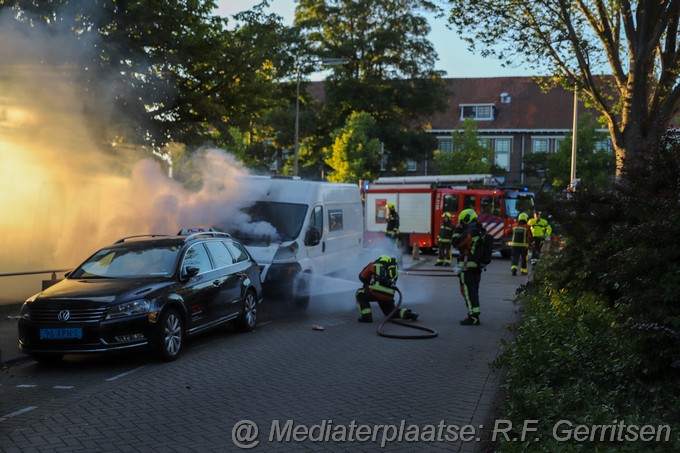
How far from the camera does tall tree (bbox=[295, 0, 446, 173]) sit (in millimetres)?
47469

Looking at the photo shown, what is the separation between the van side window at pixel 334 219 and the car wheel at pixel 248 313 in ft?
10.5

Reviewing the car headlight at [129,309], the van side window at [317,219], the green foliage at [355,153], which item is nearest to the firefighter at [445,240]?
the van side window at [317,219]

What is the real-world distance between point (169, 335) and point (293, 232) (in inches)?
169

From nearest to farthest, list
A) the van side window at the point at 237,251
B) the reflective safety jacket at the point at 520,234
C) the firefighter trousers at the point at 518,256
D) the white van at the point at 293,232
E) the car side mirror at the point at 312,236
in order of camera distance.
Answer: the van side window at the point at 237,251 → the white van at the point at 293,232 → the car side mirror at the point at 312,236 → the reflective safety jacket at the point at 520,234 → the firefighter trousers at the point at 518,256

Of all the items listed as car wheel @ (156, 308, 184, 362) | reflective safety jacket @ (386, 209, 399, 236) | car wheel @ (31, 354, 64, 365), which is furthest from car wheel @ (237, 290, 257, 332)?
reflective safety jacket @ (386, 209, 399, 236)

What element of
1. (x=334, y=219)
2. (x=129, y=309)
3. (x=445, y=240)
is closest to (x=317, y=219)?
(x=334, y=219)

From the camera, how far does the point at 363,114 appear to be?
144 feet

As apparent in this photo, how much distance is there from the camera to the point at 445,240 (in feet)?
73.3

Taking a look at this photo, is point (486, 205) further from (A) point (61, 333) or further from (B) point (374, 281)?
(A) point (61, 333)

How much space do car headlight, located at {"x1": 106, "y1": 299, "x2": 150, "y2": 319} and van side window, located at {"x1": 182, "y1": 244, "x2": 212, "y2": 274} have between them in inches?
43.7

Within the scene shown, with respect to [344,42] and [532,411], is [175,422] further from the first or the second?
[344,42]

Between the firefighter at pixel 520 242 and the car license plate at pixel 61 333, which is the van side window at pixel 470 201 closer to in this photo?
the firefighter at pixel 520 242

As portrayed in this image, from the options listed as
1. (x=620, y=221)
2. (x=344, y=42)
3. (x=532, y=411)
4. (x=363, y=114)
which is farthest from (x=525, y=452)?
(x=344, y=42)

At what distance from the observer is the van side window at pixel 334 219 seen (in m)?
13.7
